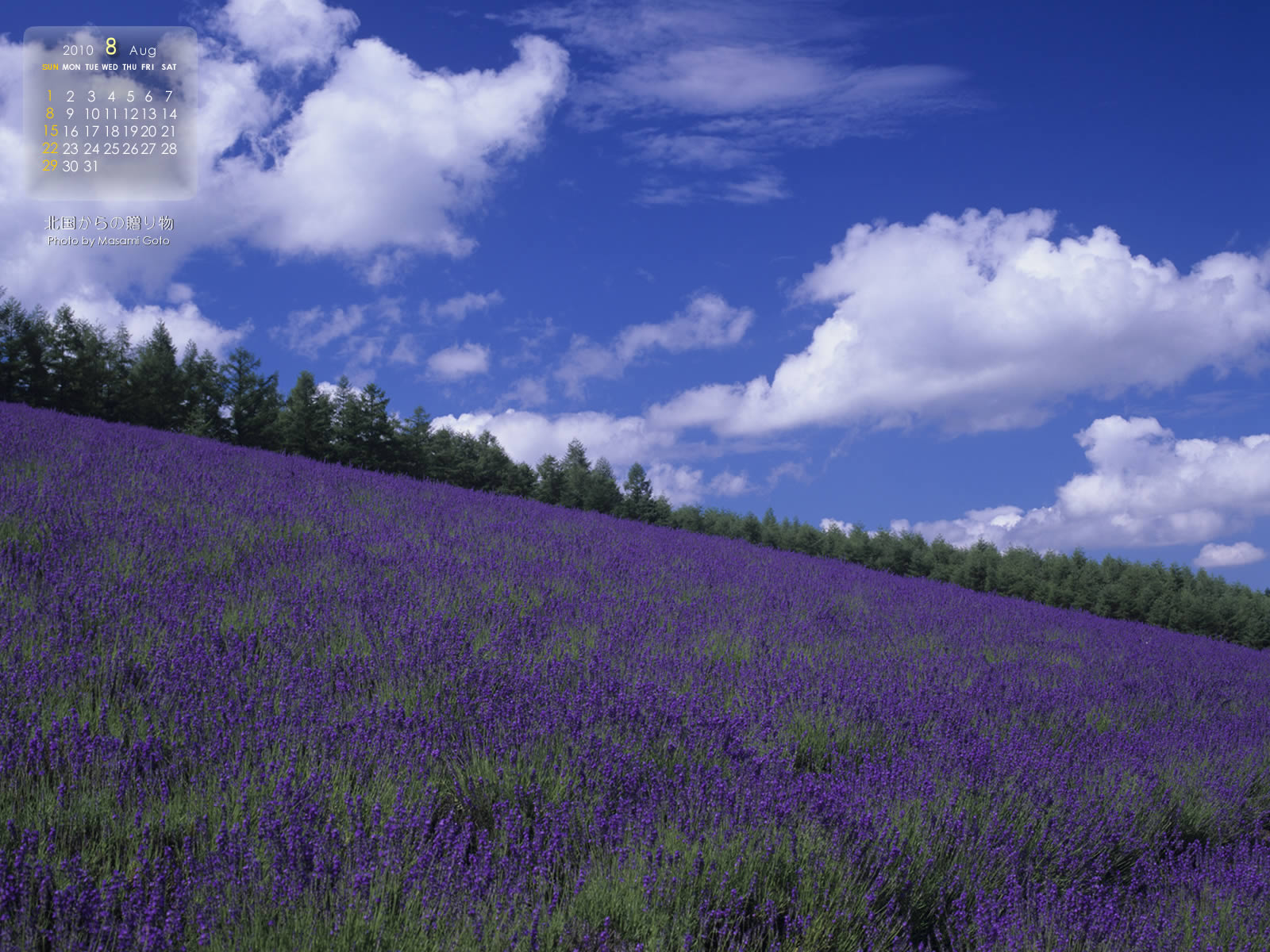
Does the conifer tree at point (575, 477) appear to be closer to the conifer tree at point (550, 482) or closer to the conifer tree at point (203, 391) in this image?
the conifer tree at point (550, 482)

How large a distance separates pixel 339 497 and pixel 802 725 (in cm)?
501

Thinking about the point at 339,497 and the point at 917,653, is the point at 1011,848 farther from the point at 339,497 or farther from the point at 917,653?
the point at 339,497

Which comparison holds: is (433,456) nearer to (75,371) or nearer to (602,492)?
(602,492)

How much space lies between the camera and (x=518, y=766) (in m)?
2.62

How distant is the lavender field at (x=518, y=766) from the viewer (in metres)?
1.99

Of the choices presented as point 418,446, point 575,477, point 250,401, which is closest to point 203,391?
point 250,401

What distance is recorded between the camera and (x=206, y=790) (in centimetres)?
221

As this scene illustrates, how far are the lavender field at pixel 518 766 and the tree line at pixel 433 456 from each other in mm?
16274

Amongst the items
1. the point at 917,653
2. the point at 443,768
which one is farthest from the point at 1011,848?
the point at 917,653

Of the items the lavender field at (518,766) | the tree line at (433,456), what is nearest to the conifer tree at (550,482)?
the tree line at (433,456)

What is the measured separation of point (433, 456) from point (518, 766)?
23.8m

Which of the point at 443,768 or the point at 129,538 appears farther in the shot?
the point at 129,538

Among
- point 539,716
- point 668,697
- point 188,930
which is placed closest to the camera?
point 188,930

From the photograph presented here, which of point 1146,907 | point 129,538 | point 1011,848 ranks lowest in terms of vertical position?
point 1146,907
